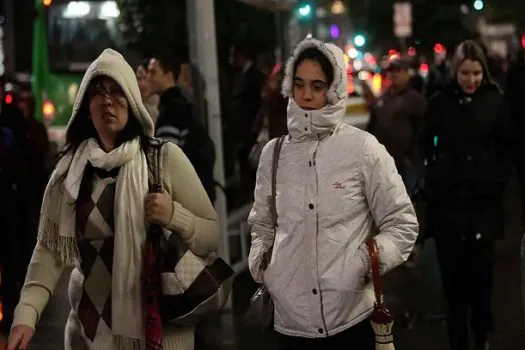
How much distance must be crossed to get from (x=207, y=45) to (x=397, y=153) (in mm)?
2520

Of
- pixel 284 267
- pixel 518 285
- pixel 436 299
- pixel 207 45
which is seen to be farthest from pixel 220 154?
pixel 284 267

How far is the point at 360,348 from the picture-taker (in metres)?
4.36

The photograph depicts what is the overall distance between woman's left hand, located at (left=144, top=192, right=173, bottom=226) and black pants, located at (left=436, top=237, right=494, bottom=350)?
132 inches

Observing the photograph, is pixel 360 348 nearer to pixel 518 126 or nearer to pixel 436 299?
pixel 436 299

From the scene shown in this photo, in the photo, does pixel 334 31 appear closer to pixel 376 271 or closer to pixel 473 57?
pixel 473 57

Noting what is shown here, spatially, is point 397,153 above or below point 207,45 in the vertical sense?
below

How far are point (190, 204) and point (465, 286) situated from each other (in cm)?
332

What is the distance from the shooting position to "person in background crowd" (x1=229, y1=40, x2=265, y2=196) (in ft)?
35.7

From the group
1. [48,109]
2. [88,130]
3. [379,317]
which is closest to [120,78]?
[88,130]

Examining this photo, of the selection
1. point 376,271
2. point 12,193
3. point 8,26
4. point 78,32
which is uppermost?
point 8,26

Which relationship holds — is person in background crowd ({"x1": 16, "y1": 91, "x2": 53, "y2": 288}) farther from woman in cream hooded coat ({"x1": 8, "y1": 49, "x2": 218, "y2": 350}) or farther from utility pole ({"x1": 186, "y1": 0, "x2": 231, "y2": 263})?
woman in cream hooded coat ({"x1": 8, "y1": 49, "x2": 218, "y2": 350})

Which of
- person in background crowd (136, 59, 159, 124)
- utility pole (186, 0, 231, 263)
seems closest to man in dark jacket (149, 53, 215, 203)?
person in background crowd (136, 59, 159, 124)

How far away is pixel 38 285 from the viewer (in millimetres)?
4250

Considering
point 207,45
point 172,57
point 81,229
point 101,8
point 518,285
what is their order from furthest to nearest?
point 101,8
point 518,285
point 207,45
point 172,57
point 81,229
